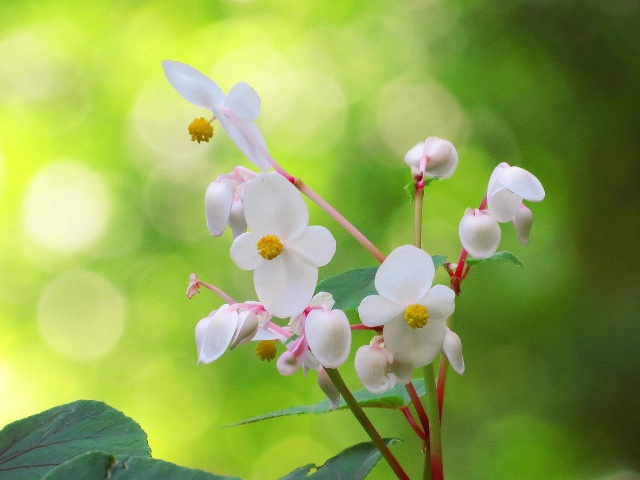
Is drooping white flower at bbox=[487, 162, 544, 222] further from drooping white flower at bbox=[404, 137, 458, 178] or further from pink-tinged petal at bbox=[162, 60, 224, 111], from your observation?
pink-tinged petal at bbox=[162, 60, 224, 111]

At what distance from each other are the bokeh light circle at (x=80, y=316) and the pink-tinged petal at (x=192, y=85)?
2141 mm

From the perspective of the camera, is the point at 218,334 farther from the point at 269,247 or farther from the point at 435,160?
the point at 435,160

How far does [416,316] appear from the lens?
0.32m

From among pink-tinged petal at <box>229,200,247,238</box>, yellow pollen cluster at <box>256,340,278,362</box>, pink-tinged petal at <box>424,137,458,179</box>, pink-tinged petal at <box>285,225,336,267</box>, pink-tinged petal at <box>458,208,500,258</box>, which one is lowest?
pink-tinged petal at <box>458,208,500,258</box>

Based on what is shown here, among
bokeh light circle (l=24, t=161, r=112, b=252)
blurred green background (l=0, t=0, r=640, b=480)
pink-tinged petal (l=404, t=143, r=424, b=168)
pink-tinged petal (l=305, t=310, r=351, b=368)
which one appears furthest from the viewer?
bokeh light circle (l=24, t=161, r=112, b=252)

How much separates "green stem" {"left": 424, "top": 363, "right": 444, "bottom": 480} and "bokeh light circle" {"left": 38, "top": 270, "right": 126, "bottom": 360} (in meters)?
2.16

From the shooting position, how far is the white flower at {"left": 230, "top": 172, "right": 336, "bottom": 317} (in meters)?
0.33

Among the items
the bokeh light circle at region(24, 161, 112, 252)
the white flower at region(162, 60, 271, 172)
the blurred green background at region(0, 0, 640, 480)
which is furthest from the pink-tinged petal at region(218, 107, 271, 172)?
the bokeh light circle at region(24, 161, 112, 252)

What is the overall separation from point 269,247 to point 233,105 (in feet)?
0.28

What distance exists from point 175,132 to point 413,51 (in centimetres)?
86

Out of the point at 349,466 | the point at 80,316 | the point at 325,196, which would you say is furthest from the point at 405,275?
the point at 80,316

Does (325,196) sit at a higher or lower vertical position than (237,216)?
higher

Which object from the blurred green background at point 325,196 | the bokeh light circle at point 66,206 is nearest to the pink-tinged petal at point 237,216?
the blurred green background at point 325,196

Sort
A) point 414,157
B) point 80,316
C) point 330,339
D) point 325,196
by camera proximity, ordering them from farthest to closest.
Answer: point 80,316 → point 325,196 → point 414,157 → point 330,339
